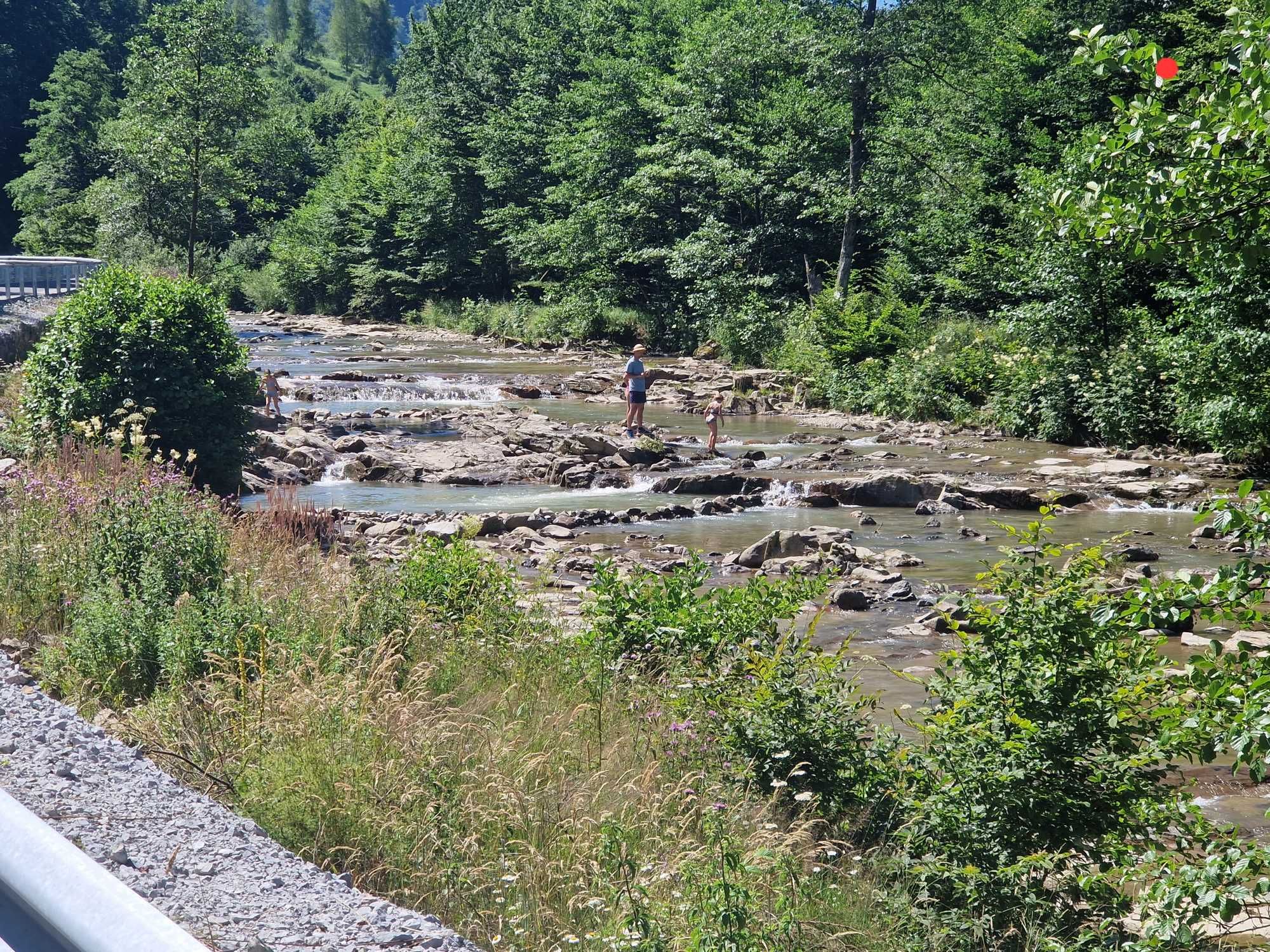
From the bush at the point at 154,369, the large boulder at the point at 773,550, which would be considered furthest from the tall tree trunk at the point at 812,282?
the bush at the point at 154,369

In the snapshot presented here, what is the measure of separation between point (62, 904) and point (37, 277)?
35276 mm

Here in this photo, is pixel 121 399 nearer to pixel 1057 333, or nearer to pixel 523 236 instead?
pixel 1057 333

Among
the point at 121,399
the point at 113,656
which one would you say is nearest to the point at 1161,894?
the point at 113,656

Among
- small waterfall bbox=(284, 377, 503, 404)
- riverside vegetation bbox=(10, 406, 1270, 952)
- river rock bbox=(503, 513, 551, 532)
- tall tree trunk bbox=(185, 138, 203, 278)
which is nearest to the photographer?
riverside vegetation bbox=(10, 406, 1270, 952)

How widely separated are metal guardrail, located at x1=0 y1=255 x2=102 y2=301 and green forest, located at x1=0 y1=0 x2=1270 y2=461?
5.38 meters

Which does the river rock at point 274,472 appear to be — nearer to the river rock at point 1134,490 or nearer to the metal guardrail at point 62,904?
the river rock at point 1134,490

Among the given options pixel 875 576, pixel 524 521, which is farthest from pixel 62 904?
pixel 524 521

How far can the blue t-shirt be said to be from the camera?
25.4m

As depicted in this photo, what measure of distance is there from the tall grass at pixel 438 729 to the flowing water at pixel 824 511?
1308 millimetres

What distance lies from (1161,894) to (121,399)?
1326 centimetres

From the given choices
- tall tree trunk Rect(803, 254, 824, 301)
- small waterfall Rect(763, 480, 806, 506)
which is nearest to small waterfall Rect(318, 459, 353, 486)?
small waterfall Rect(763, 480, 806, 506)

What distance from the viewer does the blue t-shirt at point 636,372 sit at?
2539 cm

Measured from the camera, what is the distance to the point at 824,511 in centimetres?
1916

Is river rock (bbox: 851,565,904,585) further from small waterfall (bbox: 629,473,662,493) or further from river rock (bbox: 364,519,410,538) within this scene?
small waterfall (bbox: 629,473,662,493)
